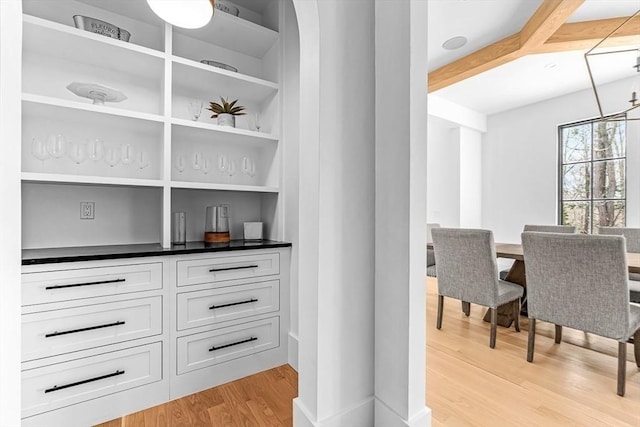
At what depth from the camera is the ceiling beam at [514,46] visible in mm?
2490

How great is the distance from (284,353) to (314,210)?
129 centimetres

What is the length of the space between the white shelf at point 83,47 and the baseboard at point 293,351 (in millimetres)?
1982

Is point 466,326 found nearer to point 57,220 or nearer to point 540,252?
point 540,252

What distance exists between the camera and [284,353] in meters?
2.14

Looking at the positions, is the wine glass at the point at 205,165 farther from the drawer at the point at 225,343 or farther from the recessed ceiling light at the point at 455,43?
the recessed ceiling light at the point at 455,43

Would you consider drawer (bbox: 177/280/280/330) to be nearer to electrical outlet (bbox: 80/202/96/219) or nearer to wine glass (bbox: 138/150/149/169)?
electrical outlet (bbox: 80/202/96/219)

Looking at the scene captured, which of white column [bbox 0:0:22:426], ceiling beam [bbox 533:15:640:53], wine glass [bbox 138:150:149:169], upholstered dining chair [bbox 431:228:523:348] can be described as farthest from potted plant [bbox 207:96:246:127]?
ceiling beam [bbox 533:15:640:53]

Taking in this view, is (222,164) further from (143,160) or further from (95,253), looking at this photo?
(95,253)

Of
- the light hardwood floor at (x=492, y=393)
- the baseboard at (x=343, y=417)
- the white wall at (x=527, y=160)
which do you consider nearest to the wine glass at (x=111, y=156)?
the light hardwood floor at (x=492, y=393)

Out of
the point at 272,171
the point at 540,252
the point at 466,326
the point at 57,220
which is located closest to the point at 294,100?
the point at 272,171

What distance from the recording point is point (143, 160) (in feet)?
6.95

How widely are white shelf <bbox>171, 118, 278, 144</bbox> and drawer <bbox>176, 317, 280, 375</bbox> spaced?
4.20 ft

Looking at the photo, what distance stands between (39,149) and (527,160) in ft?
19.9

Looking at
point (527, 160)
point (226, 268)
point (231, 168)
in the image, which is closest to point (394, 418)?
point (226, 268)
